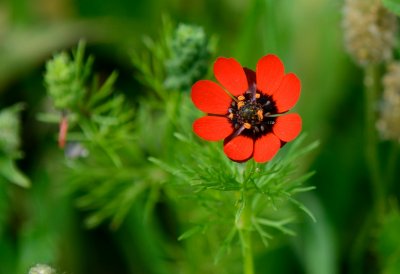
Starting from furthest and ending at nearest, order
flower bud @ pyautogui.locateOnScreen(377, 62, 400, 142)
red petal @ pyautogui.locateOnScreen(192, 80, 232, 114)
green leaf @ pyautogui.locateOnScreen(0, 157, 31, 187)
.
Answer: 1. flower bud @ pyautogui.locateOnScreen(377, 62, 400, 142)
2. green leaf @ pyautogui.locateOnScreen(0, 157, 31, 187)
3. red petal @ pyautogui.locateOnScreen(192, 80, 232, 114)

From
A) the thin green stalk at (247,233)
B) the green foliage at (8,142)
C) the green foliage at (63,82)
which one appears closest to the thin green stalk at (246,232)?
the thin green stalk at (247,233)

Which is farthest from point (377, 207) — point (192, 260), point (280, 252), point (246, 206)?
point (246, 206)

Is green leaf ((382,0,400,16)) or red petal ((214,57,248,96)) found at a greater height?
green leaf ((382,0,400,16))

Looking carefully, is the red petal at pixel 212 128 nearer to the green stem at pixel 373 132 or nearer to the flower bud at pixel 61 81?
the flower bud at pixel 61 81

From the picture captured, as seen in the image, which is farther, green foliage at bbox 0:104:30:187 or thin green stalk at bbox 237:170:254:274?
green foliage at bbox 0:104:30:187

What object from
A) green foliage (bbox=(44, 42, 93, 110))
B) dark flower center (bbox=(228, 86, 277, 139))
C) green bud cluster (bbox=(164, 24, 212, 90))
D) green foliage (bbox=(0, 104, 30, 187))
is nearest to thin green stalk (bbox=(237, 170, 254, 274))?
dark flower center (bbox=(228, 86, 277, 139))

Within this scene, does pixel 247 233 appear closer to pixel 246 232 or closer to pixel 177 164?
pixel 246 232

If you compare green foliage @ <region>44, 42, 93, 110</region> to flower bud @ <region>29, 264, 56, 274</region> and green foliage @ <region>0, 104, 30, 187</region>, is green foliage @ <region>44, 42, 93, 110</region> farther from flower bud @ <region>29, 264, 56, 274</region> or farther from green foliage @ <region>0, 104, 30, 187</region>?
flower bud @ <region>29, 264, 56, 274</region>

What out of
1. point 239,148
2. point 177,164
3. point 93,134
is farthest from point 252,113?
point 93,134
